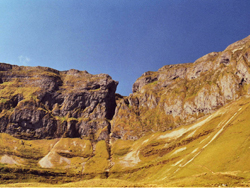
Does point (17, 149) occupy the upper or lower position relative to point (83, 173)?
upper

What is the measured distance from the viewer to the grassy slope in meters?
68.6

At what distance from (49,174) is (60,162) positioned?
27132 millimetres

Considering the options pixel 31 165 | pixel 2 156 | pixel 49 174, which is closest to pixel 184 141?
pixel 49 174

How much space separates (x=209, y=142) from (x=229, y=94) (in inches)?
3134

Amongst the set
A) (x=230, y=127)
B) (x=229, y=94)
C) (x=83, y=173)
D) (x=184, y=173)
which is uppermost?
(x=229, y=94)

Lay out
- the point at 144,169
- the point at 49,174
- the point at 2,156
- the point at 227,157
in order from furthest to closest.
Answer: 1. the point at 2,156
2. the point at 49,174
3. the point at 144,169
4. the point at 227,157

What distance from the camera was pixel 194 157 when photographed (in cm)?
11694

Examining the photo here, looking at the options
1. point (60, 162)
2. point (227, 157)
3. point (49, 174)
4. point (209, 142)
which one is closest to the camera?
point (227, 157)

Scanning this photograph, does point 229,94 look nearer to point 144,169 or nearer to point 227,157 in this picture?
point 227,157

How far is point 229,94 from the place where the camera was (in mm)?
178375

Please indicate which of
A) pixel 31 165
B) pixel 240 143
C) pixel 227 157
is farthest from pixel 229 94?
pixel 31 165

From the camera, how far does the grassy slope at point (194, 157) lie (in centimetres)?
6862

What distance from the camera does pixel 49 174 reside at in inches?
6398

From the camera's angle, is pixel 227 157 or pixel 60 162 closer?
pixel 227 157
